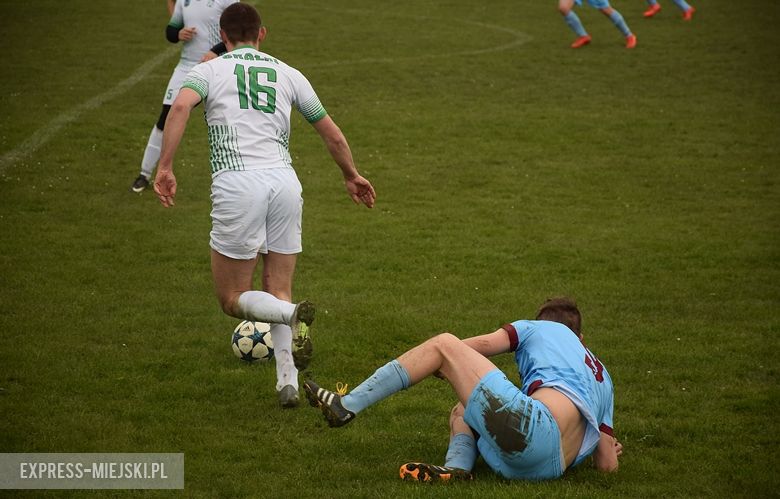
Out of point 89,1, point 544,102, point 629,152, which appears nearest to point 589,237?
point 629,152

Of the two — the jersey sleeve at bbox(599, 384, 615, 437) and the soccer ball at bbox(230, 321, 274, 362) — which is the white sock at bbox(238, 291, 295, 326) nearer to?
the soccer ball at bbox(230, 321, 274, 362)

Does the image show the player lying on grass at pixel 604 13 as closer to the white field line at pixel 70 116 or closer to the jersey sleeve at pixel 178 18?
the white field line at pixel 70 116

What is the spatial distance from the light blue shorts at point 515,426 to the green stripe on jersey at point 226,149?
2.16 meters

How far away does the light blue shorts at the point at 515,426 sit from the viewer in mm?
5477

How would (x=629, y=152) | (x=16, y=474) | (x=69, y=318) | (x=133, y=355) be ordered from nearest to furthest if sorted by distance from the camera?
(x=16, y=474) → (x=133, y=355) → (x=69, y=318) → (x=629, y=152)

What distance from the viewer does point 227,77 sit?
6539 mm

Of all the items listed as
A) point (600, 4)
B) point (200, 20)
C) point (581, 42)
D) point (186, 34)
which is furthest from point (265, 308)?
point (600, 4)

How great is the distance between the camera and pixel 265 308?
644 centimetres

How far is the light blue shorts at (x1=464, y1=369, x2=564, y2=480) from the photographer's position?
18.0 ft

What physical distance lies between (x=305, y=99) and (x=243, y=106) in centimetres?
46

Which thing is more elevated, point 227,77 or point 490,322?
point 227,77

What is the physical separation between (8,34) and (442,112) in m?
9.94

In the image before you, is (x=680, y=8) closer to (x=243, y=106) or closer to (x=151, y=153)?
(x=151, y=153)

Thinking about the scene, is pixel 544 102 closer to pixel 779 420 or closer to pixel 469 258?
pixel 469 258
